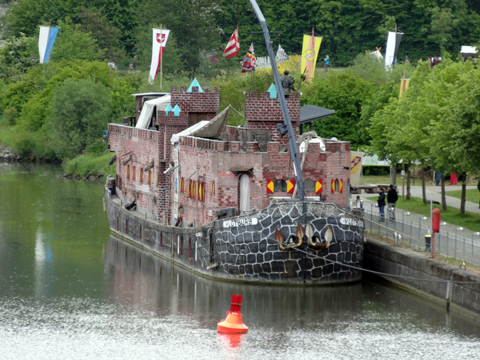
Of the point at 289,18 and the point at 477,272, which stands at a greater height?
the point at 289,18

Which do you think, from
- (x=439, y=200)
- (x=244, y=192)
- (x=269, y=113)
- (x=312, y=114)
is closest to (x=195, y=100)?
(x=312, y=114)

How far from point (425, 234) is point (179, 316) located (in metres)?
10.7

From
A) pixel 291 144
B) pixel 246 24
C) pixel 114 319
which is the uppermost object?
pixel 246 24

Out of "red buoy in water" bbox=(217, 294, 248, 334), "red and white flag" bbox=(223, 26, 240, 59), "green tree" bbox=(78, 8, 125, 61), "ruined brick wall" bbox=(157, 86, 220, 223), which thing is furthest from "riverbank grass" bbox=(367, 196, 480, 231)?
"green tree" bbox=(78, 8, 125, 61)

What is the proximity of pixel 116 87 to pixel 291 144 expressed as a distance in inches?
2375

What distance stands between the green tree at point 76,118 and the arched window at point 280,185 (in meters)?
53.8

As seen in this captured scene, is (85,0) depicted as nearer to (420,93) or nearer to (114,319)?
(420,93)

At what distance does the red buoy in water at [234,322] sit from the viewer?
36.2 metres

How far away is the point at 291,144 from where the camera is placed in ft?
139

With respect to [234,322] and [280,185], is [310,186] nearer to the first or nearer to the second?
[280,185]

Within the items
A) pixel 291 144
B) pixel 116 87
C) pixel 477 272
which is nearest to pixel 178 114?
pixel 291 144

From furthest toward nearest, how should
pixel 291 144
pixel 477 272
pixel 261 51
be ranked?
1. pixel 261 51
2. pixel 291 144
3. pixel 477 272

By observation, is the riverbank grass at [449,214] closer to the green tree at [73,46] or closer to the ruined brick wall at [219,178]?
the ruined brick wall at [219,178]

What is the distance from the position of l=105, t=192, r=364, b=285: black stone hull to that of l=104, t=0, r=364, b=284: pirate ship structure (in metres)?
0.04
